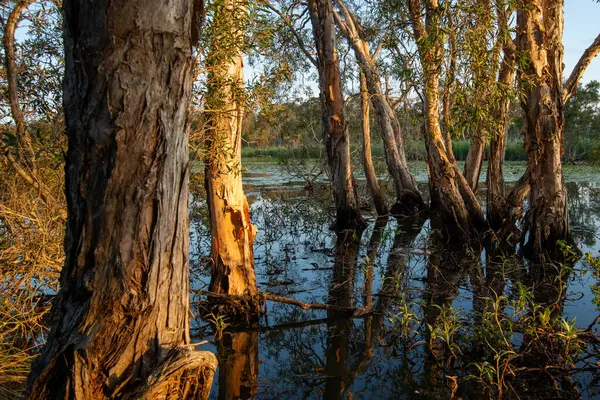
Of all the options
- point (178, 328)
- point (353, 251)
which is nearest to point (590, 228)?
point (353, 251)

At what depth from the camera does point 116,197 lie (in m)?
2.42

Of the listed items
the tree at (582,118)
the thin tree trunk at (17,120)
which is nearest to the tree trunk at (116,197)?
the thin tree trunk at (17,120)

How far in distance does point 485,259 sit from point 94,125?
6531mm

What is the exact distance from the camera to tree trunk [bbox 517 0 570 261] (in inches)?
290

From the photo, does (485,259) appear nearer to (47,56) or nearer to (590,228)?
(590,228)

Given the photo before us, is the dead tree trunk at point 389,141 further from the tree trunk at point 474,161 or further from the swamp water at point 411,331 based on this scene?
the swamp water at point 411,331

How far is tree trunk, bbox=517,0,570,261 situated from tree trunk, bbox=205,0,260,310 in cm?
465

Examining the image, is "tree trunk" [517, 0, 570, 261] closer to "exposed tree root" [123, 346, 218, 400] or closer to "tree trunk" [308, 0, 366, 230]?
"tree trunk" [308, 0, 366, 230]

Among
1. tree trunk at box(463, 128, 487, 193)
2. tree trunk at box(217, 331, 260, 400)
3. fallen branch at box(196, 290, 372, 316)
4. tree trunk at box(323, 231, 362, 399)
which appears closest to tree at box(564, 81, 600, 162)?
tree trunk at box(463, 128, 487, 193)

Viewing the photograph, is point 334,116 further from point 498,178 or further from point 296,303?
point 296,303

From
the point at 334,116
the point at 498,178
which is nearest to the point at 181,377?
the point at 334,116

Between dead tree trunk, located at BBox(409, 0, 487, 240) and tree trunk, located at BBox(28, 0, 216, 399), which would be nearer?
tree trunk, located at BBox(28, 0, 216, 399)

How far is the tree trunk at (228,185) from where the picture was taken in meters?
4.60

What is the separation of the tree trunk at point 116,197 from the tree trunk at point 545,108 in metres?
6.32
